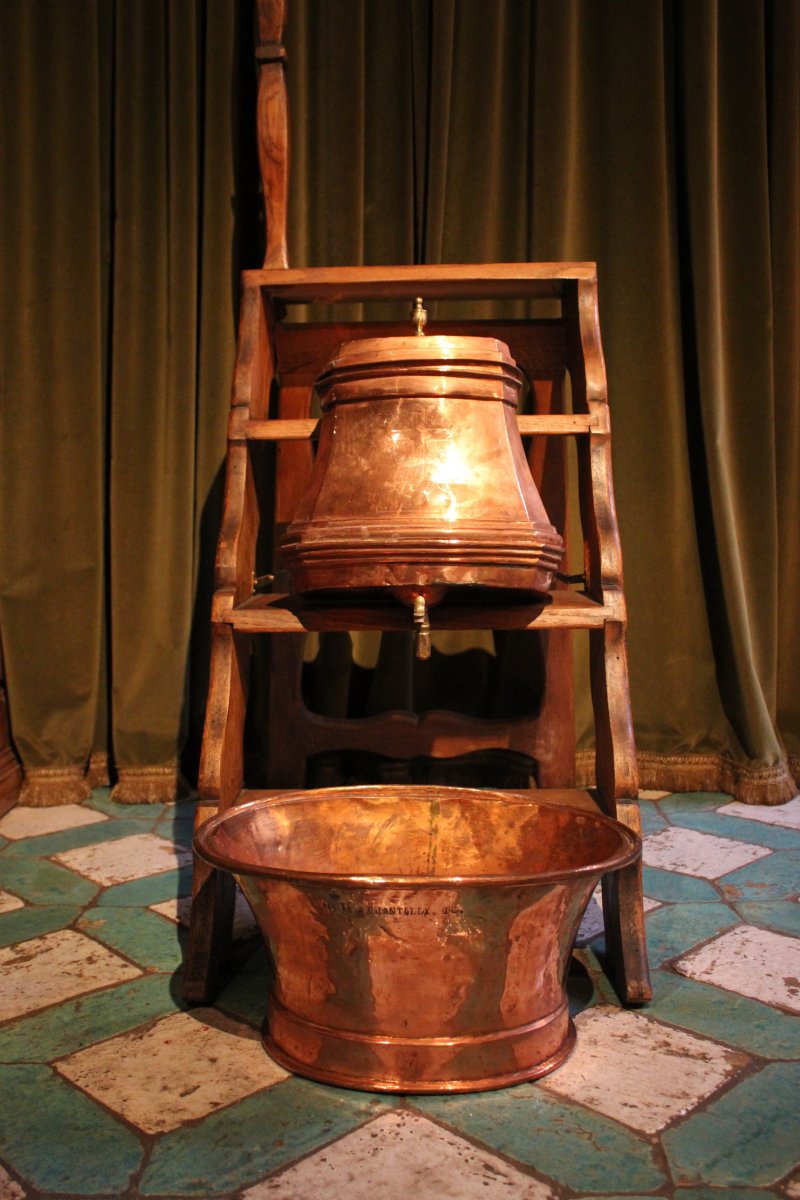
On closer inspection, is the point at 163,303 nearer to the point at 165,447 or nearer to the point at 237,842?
the point at 165,447

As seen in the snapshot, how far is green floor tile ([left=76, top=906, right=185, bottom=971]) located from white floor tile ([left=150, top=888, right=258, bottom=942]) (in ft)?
0.06

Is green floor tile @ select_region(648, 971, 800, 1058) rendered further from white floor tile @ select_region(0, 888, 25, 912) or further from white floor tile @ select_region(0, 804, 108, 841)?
white floor tile @ select_region(0, 804, 108, 841)

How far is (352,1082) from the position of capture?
56.2 inches

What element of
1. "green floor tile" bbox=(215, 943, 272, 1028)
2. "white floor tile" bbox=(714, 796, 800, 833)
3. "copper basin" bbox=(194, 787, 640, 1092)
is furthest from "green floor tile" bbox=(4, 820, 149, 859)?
"white floor tile" bbox=(714, 796, 800, 833)

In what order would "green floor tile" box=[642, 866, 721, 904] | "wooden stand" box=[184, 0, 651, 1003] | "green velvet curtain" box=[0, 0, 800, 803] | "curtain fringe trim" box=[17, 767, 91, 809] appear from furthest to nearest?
"curtain fringe trim" box=[17, 767, 91, 809] → "green velvet curtain" box=[0, 0, 800, 803] → "green floor tile" box=[642, 866, 721, 904] → "wooden stand" box=[184, 0, 651, 1003]

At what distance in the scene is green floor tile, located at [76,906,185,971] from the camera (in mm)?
1882

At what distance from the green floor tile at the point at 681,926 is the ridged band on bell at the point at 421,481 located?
0.72 metres

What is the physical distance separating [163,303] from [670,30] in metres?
1.52

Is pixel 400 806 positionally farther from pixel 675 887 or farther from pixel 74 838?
pixel 74 838

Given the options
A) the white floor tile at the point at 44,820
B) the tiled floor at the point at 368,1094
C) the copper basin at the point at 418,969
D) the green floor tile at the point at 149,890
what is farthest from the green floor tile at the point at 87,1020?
the white floor tile at the point at 44,820

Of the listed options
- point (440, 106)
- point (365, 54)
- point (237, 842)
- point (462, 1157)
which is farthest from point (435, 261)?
point (462, 1157)

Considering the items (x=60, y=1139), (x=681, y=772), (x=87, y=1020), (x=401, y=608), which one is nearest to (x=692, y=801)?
(x=681, y=772)

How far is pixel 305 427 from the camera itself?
1.94 meters

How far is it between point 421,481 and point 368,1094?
0.87 metres
